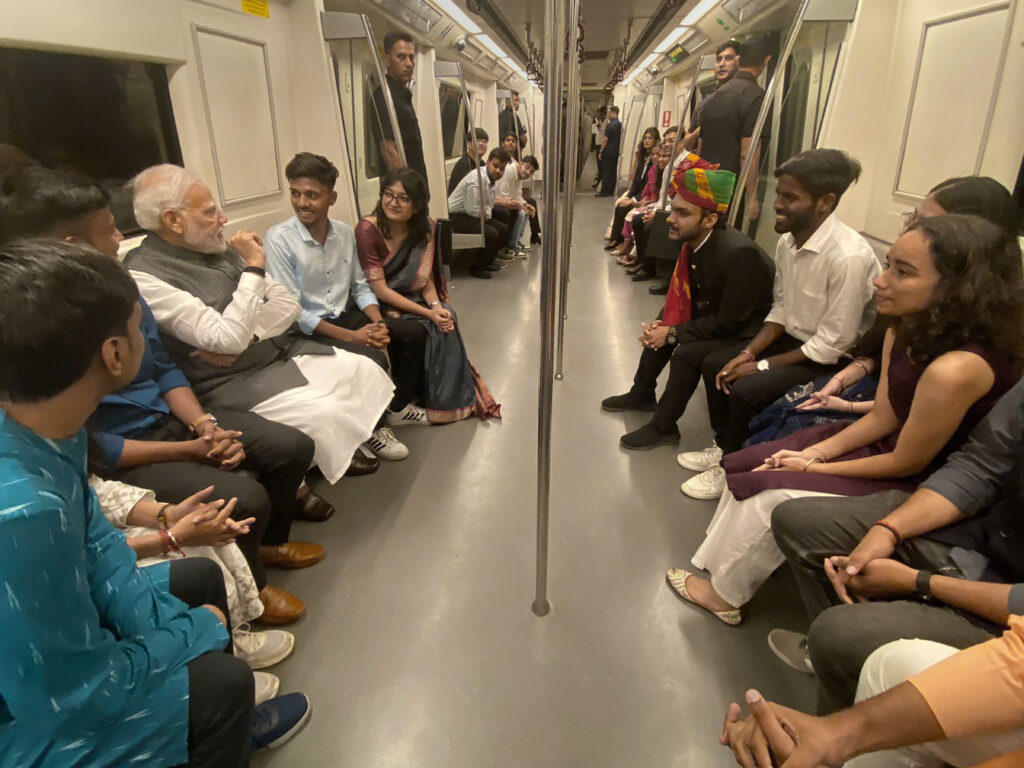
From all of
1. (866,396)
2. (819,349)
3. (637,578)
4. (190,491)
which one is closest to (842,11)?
(819,349)

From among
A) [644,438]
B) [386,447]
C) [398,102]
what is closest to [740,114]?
[398,102]

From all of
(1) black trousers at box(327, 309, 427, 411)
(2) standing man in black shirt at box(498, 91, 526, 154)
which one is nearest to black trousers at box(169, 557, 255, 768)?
(1) black trousers at box(327, 309, 427, 411)

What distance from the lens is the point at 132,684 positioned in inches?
35.6

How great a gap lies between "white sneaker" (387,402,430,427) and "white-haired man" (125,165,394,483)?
2.02 feet

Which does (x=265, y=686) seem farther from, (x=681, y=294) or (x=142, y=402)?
(x=681, y=294)

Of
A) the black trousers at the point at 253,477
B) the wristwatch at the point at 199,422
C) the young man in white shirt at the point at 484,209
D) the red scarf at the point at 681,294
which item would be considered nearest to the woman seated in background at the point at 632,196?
the young man in white shirt at the point at 484,209

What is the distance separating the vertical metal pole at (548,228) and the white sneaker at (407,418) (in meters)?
1.37

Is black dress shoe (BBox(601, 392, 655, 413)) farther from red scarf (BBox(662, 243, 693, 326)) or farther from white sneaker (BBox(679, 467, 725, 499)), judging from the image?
white sneaker (BBox(679, 467, 725, 499))

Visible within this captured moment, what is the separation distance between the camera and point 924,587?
1191mm

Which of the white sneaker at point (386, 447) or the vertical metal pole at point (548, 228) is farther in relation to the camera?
the white sneaker at point (386, 447)

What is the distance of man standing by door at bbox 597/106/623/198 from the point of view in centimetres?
1095

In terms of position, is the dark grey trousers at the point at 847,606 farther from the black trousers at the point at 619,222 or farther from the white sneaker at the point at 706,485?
the black trousers at the point at 619,222

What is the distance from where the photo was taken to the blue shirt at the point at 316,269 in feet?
8.20

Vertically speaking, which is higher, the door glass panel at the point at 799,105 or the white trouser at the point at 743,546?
the door glass panel at the point at 799,105
